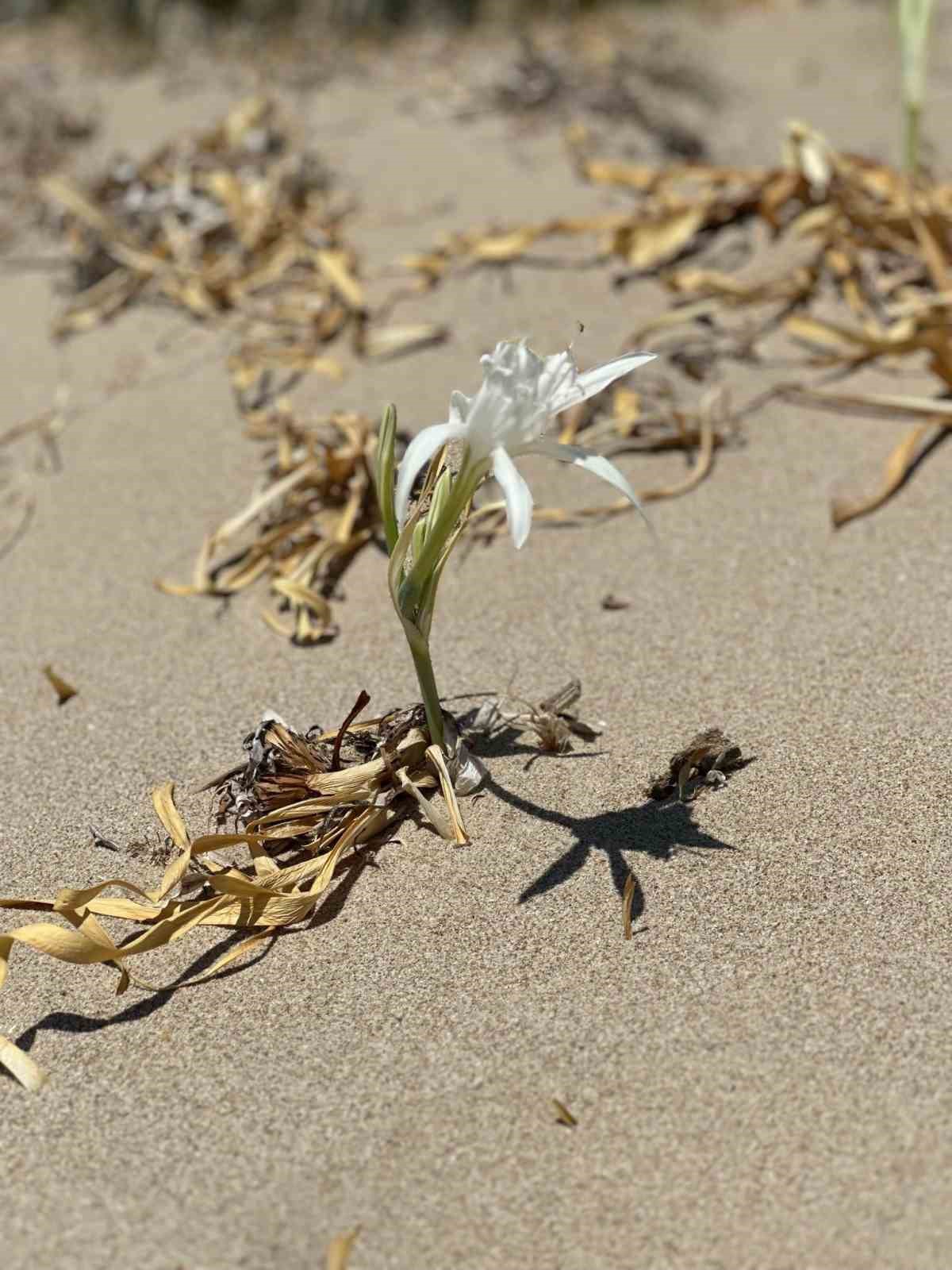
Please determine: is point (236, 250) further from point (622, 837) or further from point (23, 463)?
point (622, 837)

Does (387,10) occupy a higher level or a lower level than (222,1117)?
higher

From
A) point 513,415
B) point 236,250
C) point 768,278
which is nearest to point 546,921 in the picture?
point 513,415

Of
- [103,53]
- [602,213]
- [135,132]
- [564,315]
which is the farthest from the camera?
[103,53]

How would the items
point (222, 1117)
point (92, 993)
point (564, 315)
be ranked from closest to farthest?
point (222, 1117) < point (92, 993) < point (564, 315)

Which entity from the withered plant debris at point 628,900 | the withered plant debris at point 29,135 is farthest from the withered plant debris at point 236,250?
the withered plant debris at point 628,900

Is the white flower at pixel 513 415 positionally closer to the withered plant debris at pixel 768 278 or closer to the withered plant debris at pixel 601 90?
the withered plant debris at pixel 768 278

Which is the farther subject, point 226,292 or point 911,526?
point 226,292

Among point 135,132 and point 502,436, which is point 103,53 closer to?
point 135,132

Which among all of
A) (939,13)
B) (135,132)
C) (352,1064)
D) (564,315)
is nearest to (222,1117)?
(352,1064)
